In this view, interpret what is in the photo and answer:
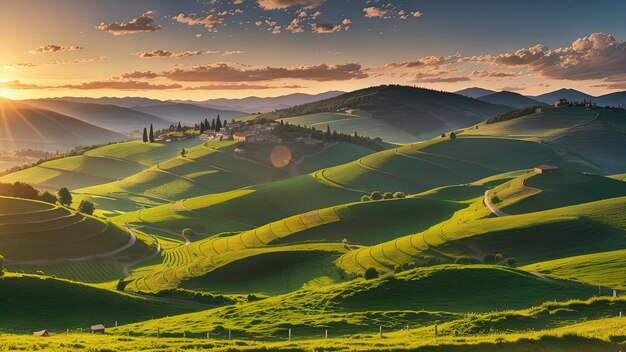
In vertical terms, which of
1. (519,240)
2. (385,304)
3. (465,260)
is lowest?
(465,260)

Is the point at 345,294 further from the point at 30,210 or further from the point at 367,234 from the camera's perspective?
the point at 30,210

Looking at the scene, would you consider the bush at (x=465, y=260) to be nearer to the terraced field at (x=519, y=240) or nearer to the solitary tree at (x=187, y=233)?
the terraced field at (x=519, y=240)

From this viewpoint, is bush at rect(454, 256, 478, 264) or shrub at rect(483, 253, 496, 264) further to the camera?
bush at rect(454, 256, 478, 264)

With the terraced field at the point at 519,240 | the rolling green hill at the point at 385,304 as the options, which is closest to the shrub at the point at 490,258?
the terraced field at the point at 519,240

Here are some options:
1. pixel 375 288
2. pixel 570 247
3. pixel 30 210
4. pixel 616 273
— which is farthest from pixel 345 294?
pixel 30 210

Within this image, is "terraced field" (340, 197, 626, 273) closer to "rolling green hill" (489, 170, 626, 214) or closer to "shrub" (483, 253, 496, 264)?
"shrub" (483, 253, 496, 264)

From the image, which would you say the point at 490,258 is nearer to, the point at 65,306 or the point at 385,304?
the point at 385,304

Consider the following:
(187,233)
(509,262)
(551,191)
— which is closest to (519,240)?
(509,262)

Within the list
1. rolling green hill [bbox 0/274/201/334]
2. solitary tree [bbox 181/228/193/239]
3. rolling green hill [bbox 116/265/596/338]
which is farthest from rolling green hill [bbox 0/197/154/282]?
rolling green hill [bbox 116/265/596/338]

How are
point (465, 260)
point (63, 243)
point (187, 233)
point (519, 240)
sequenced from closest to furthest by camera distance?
1. point (465, 260)
2. point (519, 240)
3. point (63, 243)
4. point (187, 233)
